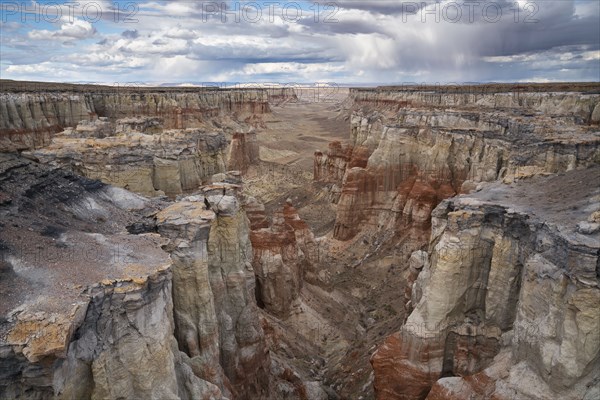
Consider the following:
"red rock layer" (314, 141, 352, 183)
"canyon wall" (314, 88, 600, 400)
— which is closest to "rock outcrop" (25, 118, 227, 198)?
"canyon wall" (314, 88, 600, 400)

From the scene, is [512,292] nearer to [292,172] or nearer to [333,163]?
[333,163]

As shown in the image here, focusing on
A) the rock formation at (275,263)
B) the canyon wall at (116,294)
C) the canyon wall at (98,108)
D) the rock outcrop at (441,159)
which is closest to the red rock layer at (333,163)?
the rock outcrop at (441,159)

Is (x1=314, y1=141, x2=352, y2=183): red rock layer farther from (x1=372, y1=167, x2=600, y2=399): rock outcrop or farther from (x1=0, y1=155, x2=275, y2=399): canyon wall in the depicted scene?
(x1=0, y1=155, x2=275, y2=399): canyon wall

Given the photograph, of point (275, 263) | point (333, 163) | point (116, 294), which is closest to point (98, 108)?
point (333, 163)

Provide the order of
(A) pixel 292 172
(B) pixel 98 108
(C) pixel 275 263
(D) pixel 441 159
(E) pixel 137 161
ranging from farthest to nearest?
(B) pixel 98 108
(A) pixel 292 172
(D) pixel 441 159
(C) pixel 275 263
(E) pixel 137 161

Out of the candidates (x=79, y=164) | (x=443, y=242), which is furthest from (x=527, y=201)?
(x=79, y=164)

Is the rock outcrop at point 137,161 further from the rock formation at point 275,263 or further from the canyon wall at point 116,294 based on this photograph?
the canyon wall at point 116,294

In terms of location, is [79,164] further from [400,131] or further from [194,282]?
[400,131]
